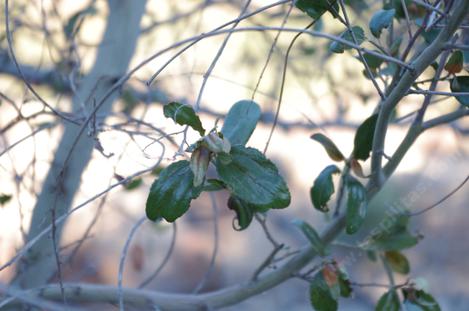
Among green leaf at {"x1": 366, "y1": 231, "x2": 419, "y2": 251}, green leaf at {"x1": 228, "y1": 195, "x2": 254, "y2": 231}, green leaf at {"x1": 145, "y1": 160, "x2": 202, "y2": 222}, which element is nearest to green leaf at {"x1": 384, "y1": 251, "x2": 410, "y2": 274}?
green leaf at {"x1": 366, "y1": 231, "x2": 419, "y2": 251}

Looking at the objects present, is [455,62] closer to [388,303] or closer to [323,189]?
[323,189]

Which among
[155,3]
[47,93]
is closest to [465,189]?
[155,3]

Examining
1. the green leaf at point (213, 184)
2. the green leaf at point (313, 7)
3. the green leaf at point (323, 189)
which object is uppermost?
the green leaf at point (313, 7)

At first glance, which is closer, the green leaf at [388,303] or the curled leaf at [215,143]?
the curled leaf at [215,143]

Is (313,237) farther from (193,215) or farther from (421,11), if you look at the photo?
(193,215)

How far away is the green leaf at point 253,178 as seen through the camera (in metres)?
0.56

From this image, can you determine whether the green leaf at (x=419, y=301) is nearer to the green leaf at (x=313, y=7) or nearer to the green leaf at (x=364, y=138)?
the green leaf at (x=364, y=138)

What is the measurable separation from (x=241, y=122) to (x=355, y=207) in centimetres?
16

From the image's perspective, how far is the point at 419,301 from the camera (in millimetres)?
768

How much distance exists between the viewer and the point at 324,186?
0.79m

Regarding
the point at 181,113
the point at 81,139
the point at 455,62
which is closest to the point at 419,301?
the point at 455,62

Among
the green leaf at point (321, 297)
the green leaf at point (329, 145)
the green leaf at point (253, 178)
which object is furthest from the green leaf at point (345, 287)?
the green leaf at point (253, 178)

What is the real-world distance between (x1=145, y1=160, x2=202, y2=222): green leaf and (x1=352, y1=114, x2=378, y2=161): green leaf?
0.24 m

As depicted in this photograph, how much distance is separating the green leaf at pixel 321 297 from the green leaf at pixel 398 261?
0.53ft
